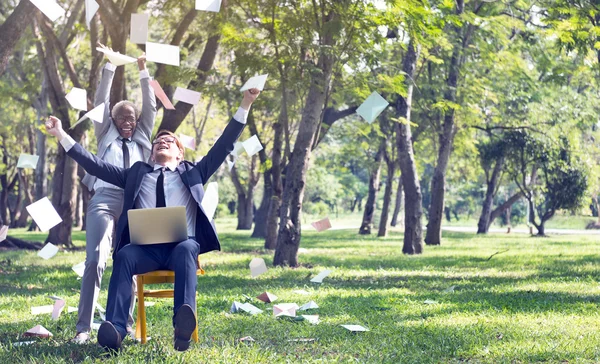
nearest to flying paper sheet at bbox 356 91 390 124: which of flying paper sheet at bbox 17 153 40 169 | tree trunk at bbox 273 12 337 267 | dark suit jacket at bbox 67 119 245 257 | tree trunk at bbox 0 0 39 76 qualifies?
dark suit jacket at bbox 67 119 245 257

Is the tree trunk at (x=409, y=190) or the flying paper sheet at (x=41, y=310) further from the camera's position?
the tree trunk at (x=409, y=190)

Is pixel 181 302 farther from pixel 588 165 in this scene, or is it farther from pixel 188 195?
pixel 588 165

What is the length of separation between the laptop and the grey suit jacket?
89 centimetres

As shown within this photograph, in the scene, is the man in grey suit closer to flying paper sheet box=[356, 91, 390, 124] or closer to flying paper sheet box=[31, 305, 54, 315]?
flying paper sheet box=[31, 305, 54, 315]

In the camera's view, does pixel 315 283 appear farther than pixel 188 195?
Yes

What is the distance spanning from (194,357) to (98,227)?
137 centimetres

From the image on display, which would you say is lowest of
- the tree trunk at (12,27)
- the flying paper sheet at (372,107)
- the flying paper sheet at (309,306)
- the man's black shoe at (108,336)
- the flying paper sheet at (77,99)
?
the flying paper sheet at (309,306)

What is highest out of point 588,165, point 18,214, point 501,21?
point 501,21

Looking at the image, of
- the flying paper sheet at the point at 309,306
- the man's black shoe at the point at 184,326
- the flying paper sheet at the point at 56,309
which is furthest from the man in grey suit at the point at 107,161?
the flying paper sheet at the point at 309,306

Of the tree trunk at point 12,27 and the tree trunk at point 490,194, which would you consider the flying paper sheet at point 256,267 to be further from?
the tree trunk at point 490,194

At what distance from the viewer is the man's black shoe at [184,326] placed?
5219mm

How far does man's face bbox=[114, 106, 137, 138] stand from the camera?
6434mm

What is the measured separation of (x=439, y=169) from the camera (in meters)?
22.5

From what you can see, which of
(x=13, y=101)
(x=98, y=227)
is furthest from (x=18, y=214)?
(x=98, y=227)
